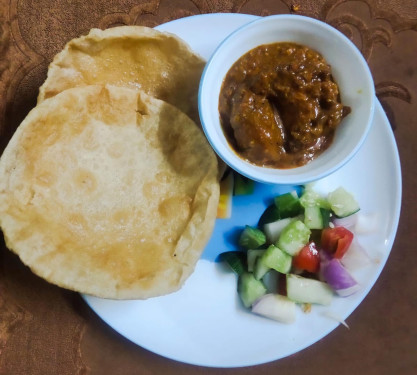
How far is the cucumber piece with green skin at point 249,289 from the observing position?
251cm

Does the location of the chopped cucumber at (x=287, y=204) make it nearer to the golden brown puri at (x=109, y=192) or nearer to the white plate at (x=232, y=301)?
the white plate at (x=232, y=301)

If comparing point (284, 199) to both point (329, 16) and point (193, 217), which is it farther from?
point (329, 16)

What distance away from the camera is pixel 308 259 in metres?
2.51

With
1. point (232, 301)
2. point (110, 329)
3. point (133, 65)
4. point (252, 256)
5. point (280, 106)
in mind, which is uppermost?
point (280, 106)

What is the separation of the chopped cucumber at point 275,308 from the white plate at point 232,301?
5 centimetres

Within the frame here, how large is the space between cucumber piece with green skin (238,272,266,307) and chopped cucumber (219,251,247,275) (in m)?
0.05

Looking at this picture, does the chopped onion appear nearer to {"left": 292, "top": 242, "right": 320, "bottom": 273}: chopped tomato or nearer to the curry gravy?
{"left": 292, "top": 242, "right": 320, "bottom": 273}: chopped tomato

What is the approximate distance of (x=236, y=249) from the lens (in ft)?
8.55

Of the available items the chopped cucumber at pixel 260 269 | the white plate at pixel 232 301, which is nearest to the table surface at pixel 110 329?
the white plate at pixel 232 301

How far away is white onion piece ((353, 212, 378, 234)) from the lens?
2.58 m

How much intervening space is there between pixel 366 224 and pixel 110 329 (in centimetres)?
156

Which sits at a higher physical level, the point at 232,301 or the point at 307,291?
the point at 307,291

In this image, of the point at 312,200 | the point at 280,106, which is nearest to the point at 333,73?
the point at 280,106

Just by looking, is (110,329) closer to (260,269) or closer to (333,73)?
(260,269)
